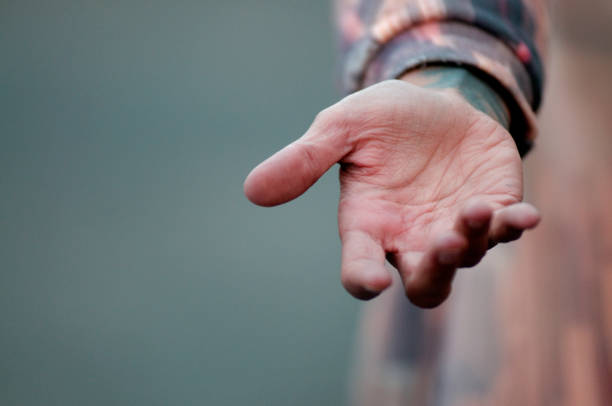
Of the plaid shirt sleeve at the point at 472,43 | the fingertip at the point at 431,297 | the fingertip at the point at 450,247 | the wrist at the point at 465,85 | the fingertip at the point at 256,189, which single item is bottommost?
the fingertip at the point at 431,297

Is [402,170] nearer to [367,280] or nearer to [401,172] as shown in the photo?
[401,172]

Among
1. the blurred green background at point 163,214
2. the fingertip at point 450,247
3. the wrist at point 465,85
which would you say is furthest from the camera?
the blurred green background at point 163,214

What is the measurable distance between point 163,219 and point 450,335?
2.54 feet

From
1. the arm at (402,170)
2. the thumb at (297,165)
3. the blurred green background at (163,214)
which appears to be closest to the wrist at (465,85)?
the arm at (402,170)

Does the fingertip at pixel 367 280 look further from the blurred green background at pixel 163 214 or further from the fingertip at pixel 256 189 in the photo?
the blurred green background at pixel 163 214

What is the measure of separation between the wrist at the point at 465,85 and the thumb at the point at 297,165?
0.14m

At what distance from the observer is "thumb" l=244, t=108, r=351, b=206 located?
0.53m

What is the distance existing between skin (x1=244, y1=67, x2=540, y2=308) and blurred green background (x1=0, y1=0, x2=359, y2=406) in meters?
0.75

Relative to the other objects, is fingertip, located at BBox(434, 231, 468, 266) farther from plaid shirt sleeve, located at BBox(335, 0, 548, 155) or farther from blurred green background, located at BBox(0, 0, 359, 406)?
blurred green background, located at BBox(0, 0, 359, 406)

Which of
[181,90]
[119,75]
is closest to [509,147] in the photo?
[181,90]

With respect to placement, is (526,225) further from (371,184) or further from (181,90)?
(181,90)

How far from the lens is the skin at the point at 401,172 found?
51cm

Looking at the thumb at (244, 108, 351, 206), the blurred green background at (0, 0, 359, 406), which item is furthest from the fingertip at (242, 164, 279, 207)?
the blurred green background at (0, 0, 359, 406)

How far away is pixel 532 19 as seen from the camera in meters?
0.70
